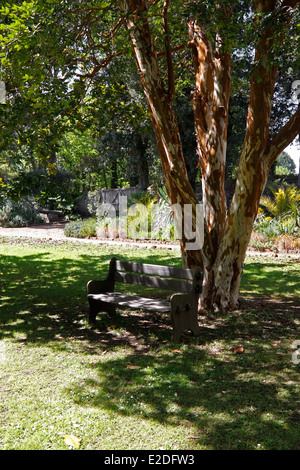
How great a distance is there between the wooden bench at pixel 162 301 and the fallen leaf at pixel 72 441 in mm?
2130

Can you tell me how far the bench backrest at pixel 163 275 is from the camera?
535 centimetres

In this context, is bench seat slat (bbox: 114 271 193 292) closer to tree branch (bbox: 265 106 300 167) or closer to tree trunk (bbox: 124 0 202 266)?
tree trunk (bbox: 124 0 202 266)

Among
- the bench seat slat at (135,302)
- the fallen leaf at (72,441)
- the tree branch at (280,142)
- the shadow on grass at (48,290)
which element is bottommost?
the fallen leaf at (72,441)

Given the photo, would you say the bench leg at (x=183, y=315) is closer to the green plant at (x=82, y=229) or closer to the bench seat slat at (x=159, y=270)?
the bench seat slat at (x=159, y=270)

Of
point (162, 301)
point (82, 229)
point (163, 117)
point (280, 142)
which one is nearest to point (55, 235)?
point (82, 229)

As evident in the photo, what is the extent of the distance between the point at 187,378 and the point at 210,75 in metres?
4.31

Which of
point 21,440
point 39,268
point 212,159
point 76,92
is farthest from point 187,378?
point 39,268

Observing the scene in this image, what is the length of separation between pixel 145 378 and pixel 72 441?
4.06 feet

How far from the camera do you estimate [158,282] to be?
568 cm

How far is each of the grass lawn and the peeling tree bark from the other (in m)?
0.81

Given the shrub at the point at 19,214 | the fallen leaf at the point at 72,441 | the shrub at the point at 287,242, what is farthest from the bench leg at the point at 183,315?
the shrub at the point at 19,214

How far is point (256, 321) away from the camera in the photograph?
5.88 metres

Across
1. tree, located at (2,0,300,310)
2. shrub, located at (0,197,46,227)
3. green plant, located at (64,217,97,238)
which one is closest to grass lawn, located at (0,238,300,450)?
tree, located at (2,0,300,310)
